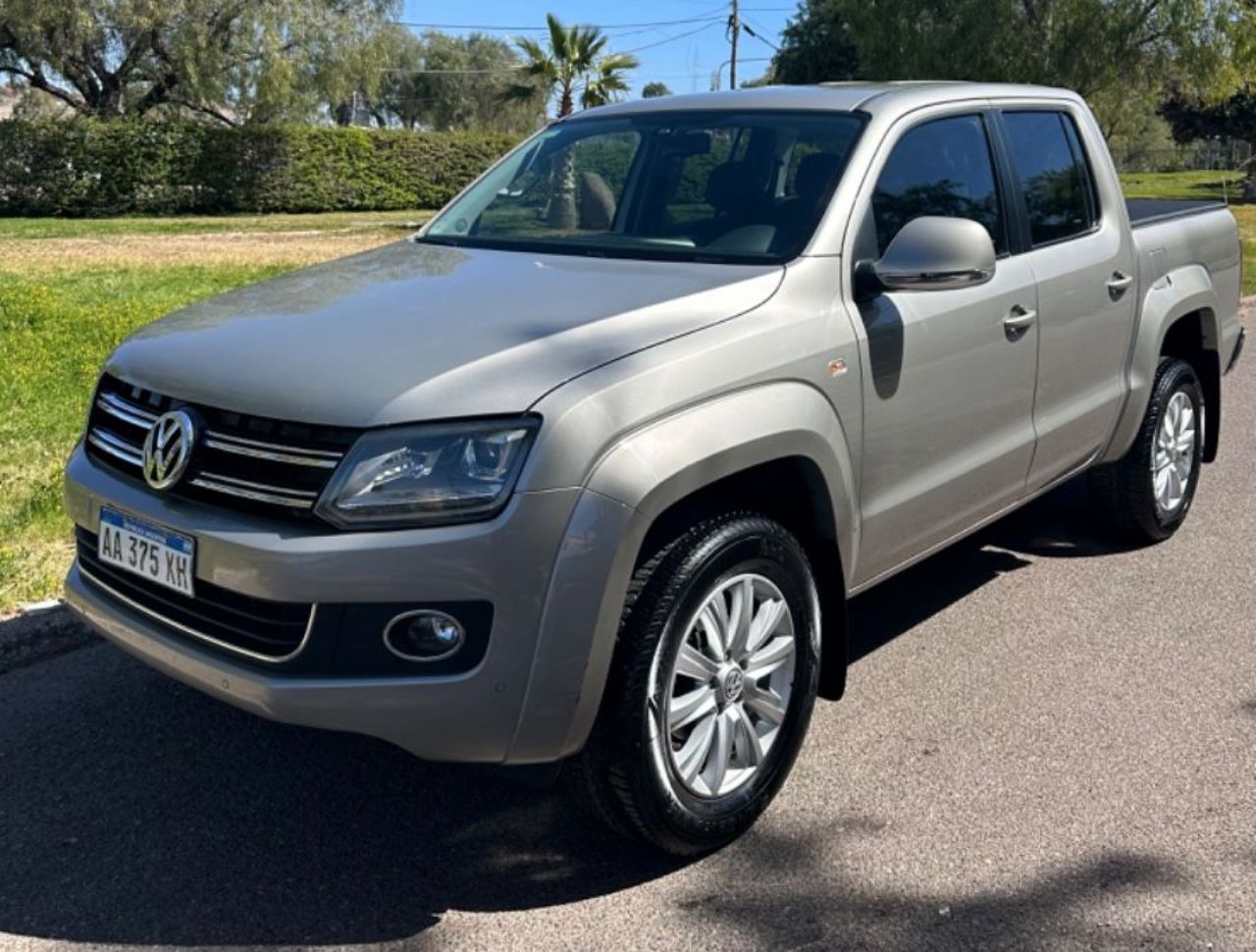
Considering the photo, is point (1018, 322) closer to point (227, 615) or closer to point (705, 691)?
point (705, 691)

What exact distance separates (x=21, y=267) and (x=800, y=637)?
49.7 feet

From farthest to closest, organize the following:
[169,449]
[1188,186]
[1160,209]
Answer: [1188,186] → [1160,209] → [169,449]

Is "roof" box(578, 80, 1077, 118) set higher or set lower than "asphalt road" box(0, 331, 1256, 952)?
higher

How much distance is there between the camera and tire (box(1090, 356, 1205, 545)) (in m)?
5.38

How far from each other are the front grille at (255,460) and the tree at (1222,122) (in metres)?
36.5

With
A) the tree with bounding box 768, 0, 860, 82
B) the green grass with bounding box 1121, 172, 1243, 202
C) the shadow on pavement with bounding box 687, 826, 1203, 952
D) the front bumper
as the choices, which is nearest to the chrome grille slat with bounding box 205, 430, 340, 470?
the front bumper

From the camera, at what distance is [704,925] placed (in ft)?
9.76

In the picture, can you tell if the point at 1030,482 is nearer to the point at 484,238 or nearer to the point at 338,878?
the point at 484,238

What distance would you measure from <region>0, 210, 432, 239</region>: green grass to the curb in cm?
2094

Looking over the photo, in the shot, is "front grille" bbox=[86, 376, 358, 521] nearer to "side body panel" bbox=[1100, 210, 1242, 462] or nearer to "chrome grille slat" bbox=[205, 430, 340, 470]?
"chrome grille slat" bbox=[205, 430, 340, 470]

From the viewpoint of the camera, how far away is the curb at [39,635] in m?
4.42

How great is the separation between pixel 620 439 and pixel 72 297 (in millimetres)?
10798

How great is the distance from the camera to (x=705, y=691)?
3.18 m

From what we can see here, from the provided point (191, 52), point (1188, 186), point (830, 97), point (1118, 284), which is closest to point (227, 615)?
point (830, 97)
